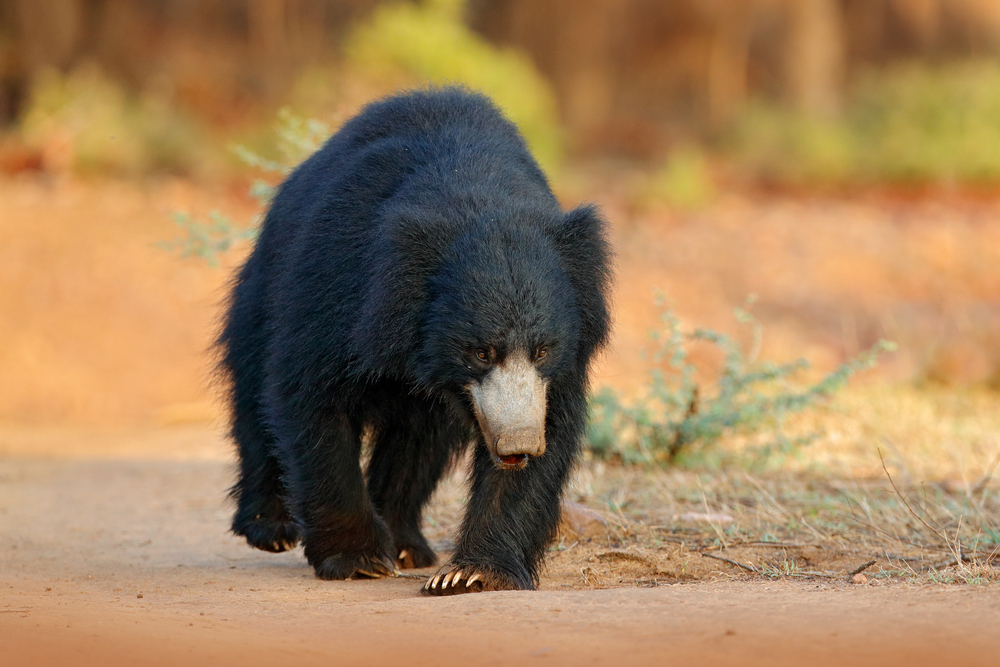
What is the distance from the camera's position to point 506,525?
12.3ft

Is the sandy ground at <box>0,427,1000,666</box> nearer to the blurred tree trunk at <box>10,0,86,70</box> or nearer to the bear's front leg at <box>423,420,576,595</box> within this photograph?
the bear's front leg at <box>423,420,576,595</box>

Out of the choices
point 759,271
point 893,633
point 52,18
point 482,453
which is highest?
point 52,18

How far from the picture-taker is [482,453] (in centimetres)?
379

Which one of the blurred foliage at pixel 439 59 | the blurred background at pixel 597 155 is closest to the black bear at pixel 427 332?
the blurred background at pixel 597 155

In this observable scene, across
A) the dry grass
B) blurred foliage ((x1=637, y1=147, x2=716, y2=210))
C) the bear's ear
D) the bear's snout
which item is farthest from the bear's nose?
blurred foliage ((x1=637, y1=147, x2=716, y2=210))

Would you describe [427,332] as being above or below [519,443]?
above

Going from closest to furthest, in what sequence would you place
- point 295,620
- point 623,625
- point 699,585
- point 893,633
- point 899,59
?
point 893,633 → point 623,625 → point 295,620 → point 699,585 → point 899,59

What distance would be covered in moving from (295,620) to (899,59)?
21469 millimetres

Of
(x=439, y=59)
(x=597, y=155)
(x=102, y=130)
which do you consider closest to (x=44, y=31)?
(x=102, y=130)

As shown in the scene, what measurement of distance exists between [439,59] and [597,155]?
6.92 metres

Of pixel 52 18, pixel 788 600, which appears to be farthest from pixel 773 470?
pixel 52 18

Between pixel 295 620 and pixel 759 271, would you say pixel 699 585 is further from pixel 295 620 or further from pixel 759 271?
pixel 759 271

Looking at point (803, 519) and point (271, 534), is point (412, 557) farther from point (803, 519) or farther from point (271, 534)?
point (803, 519)

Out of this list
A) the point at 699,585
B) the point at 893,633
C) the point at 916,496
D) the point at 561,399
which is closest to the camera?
the point at 893,633
